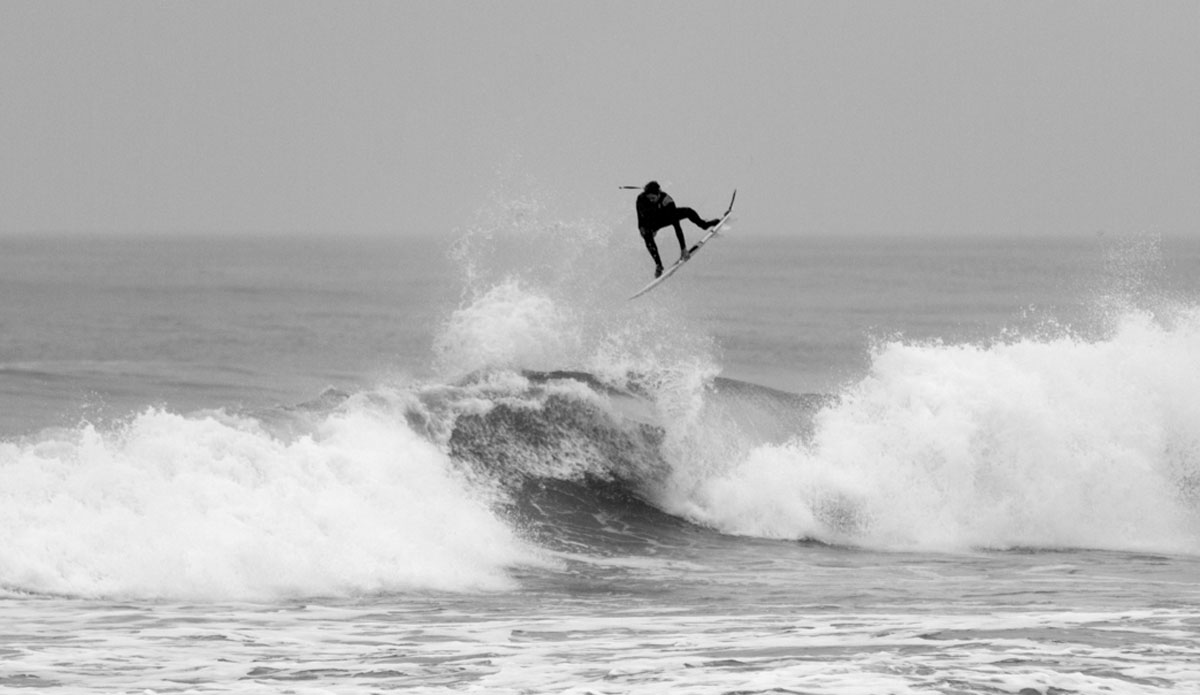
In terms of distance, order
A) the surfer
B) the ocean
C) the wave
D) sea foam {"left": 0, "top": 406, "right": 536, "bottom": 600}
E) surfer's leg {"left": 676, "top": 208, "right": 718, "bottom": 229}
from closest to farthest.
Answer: the ocean, sea foam {"left": 0, "top": 406, "right": 536, "bottom": 600}, the wave, the surfer, surfer's leg {"left": 676, "top": 208, "right": 718, "bottom": 229}

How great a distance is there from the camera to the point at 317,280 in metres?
83.4

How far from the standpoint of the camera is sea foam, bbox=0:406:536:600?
508 inches

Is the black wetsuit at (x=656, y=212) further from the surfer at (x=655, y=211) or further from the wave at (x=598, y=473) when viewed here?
the wave at (x=598, y=473)

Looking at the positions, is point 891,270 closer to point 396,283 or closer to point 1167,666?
point 396,283

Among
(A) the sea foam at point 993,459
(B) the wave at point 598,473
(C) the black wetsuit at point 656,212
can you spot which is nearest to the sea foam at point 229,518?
(B) the wave at point 598,473

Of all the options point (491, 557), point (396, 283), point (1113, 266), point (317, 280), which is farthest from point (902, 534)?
point (1113, 266)

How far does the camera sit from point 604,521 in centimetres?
1803

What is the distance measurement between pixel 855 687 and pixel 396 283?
226 ft

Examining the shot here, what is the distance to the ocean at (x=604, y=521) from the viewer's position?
1066 cm

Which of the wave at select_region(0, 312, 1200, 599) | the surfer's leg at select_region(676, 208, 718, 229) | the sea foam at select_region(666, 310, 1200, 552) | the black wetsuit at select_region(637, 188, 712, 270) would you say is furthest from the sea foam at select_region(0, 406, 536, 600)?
the sea foam at select_region(666, 310, 1200, 552)

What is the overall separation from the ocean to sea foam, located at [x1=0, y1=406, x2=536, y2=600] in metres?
0.03

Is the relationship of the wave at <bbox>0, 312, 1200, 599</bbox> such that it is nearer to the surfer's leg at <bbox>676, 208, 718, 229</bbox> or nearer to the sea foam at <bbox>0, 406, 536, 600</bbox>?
the sea foam at <bbox>0, 406, 536, 600</bbox>

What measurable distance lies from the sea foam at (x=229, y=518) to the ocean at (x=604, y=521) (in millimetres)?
32

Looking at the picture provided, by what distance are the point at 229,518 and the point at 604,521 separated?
5.36 m
